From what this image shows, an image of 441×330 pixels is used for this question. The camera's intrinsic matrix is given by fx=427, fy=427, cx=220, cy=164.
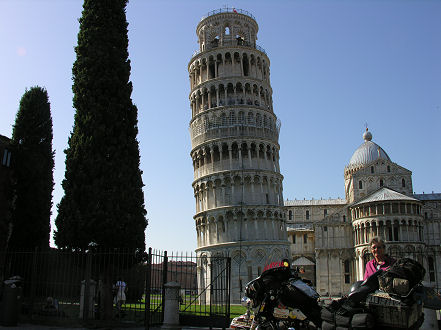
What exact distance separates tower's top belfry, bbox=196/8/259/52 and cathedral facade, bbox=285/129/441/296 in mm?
28386

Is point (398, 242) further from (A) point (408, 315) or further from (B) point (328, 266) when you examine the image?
(A) point (408, 315)

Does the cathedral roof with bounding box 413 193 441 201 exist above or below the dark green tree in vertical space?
above

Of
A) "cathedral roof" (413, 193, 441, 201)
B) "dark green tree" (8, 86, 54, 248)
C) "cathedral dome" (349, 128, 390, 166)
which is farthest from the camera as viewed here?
"cathedral roof" (413, 193, 441, 201)

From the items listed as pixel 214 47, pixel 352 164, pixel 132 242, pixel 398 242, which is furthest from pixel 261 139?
pixel 352 164

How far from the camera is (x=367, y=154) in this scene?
75.9 metres

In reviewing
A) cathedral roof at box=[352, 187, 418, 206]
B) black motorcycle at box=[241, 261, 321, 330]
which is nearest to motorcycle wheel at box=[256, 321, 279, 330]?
black motorcycle at box=[241, 261, 321, 330]

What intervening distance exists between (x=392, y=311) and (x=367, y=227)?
58864 millimetres

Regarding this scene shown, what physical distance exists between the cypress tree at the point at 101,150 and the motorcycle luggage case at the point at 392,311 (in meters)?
13.7

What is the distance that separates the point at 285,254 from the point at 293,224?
39145 millimetres

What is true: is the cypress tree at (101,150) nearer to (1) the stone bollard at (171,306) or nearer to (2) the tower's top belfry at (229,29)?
(1) the stone bollard at (171,306)

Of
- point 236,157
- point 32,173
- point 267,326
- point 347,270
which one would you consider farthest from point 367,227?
point 267,326

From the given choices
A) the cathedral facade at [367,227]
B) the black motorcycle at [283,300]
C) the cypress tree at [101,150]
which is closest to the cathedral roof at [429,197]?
the cathedral facade at [367,227]

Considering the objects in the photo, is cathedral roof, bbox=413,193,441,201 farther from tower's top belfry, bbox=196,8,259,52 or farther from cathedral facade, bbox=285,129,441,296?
tower's top belfry, bbox=196,8,259,52

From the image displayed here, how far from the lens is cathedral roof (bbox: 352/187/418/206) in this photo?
58.3 m
